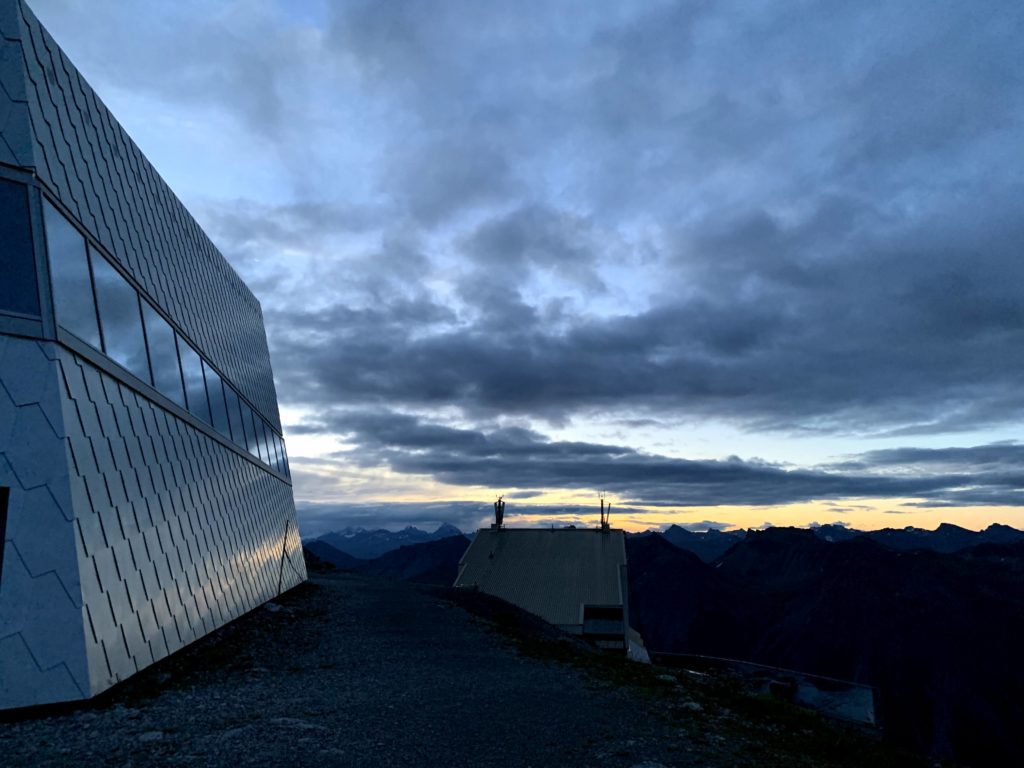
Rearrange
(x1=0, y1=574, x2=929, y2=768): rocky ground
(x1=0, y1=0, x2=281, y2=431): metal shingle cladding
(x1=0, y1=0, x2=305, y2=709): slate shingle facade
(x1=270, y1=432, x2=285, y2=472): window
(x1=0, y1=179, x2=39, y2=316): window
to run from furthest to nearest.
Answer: (x1=270, y1=432, x2=285, y2=472): window
(x1=0, y1=0, x2=281, y2=431): metal shingle cladding
(x1=0, y1=179, x2=39, y2=316): window
(x1=0, y1=0, x2=305, y2=709): slate shingle facade
(x1=0, y1=574, x2=929, y2=768): rocky ground

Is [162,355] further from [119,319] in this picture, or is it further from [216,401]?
[216,401]

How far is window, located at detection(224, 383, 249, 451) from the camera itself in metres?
23.5

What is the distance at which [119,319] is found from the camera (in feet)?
46.6

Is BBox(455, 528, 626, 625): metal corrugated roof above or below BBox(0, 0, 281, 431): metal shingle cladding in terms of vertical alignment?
below

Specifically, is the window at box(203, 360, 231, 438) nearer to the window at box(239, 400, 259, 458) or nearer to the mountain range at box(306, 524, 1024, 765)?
the window at box(239, 400, 259, 458)

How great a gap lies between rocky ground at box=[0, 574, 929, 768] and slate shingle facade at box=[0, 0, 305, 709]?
0.85 metres

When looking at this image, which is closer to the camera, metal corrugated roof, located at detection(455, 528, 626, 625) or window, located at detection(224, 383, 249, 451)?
window, located at detection(224, 383, 249, 451)

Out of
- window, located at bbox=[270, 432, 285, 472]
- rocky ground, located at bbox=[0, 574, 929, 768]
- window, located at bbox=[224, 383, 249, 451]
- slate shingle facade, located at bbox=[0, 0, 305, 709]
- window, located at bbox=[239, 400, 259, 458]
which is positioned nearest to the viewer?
rocky ground, located at bbox=[0, 574, 929, 768]

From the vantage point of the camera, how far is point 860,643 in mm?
160125

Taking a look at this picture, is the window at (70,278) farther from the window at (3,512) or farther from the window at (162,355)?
the window at (162,355)

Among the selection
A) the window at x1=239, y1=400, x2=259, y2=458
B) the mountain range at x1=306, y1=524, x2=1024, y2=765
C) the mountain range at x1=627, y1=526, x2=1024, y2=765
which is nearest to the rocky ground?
the window at x1=239, y1=400, x2=259, y2=458

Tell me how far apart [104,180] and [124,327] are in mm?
3289

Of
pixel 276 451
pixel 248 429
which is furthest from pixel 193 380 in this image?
pixel 276 451

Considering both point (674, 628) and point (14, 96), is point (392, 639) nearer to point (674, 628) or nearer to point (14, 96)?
point (14, 96)
